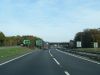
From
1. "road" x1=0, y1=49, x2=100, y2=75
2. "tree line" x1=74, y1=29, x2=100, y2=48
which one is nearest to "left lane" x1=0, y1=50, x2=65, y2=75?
"road" x1=0, y1=49, x2=100, y2=75

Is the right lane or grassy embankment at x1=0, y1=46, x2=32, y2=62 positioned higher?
grassy embankment at x1=0, y1=46, x2=32, y2=62

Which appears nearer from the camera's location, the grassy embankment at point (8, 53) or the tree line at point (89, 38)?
the grassy embankment at point (8, 53)

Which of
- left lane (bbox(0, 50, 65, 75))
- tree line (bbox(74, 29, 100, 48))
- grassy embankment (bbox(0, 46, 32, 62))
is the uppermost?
tree line (bbox(74, 29, 100, 48))

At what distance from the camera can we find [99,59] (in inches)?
1431

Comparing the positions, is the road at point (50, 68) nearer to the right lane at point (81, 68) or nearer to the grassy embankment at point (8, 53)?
the right lane at point (81, 68)

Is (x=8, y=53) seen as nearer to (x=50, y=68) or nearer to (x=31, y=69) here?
(x=50, y=68)

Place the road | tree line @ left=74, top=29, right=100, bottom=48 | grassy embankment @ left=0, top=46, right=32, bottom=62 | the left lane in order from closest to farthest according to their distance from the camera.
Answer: the left lane < the road < grassy embankment @ left=0, top=46, right=32, bottom=62 < tree line @ left=74, top=29, right=100, bottom=48

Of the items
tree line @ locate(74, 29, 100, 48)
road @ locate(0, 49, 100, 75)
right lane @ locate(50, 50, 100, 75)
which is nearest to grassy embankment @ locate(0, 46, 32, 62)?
road @ locate(0, 49, 100, 75)

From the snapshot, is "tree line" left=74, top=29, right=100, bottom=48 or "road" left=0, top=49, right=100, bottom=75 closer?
"road" left=0, top=49, right=100, bottom=75

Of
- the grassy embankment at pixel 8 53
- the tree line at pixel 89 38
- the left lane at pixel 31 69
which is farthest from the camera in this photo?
the tree line at pixel 89 38

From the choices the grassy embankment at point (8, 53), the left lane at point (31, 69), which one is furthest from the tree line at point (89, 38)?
the left lane at point (31, 69)

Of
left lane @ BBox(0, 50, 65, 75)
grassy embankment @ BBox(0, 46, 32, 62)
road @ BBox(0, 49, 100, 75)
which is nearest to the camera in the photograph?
left lane @ BBox(0, 50, 65, 75)

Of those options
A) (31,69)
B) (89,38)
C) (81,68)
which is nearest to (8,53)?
(81,68)

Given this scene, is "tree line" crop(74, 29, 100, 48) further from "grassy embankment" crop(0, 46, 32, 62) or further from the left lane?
the left lane
